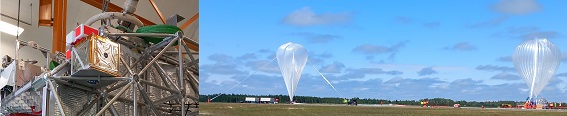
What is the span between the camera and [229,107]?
12.8 feet

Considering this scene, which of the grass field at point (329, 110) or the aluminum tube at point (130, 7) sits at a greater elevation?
the aluminum tube at point (130, 7)

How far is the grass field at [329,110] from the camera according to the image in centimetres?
389

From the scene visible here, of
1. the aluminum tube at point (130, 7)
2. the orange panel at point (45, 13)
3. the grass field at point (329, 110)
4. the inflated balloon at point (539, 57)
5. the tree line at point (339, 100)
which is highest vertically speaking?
the orange panel at point (45, 13)

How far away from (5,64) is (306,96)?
11.8 ft

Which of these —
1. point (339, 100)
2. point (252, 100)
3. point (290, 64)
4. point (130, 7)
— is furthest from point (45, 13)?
point (339, 100)

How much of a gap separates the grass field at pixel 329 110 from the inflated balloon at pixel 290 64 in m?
0.17

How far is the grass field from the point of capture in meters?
3.89

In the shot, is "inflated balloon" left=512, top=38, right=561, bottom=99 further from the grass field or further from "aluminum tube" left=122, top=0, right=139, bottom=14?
"aluminum tube" left=122, top=0, right=139, bottom=14

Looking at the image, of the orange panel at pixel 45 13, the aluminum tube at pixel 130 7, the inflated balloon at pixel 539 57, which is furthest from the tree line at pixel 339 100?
the orange panel at pixel 45 13

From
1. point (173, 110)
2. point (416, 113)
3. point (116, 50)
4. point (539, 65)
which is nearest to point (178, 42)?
point (116, 50)

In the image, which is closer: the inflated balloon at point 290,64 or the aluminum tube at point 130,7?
the inflated balloon at point 290,64

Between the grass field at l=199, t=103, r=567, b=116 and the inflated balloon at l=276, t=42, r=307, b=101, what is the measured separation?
17 cm

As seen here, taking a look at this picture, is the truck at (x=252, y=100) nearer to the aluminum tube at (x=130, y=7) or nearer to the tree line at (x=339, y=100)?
the tree line at (x=339, y=100)

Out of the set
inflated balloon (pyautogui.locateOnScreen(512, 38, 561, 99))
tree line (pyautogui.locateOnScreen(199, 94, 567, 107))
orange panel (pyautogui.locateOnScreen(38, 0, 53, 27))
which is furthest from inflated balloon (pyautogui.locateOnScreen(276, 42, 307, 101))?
orange panel (pyautogui.locateOnScreen(38, 0, 53, 27))
